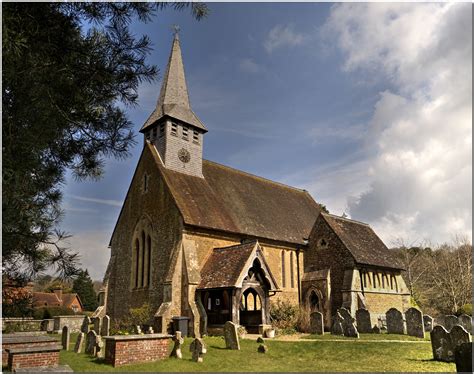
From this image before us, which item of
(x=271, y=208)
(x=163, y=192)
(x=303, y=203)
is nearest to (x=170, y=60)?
(x=163, y=192)

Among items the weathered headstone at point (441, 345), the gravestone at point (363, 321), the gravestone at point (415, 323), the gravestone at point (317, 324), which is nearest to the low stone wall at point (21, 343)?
the weathered headstone at point (441, 345)

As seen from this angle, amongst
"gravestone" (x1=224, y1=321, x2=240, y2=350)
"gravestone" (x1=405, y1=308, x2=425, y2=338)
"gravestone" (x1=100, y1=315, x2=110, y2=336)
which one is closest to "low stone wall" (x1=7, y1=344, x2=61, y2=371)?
"gravestone" (x1=224, y1=321, x2=240, y2=350)

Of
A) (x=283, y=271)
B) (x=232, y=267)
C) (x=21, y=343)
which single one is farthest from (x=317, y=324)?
(x=21, y=343)

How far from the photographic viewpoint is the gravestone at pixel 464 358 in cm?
820

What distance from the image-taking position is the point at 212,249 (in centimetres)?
2169

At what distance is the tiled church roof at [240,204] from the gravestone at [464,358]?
46.8 ft

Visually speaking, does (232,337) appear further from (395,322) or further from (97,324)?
(97,324)

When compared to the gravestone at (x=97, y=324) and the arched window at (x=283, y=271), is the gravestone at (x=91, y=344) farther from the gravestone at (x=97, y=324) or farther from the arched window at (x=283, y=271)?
the arched window at (x=283, y=271)

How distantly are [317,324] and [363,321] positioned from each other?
2.70 m

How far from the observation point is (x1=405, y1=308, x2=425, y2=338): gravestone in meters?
18.2

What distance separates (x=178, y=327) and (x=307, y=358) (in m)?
7.21

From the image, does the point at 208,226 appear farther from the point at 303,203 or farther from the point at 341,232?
the point at 303,203

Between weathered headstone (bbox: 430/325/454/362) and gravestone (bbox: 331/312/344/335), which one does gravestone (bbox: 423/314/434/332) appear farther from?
weathered headstone (bbox: 430/325/454/362)

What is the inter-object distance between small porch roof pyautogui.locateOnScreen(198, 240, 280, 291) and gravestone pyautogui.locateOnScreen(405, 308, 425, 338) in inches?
259
